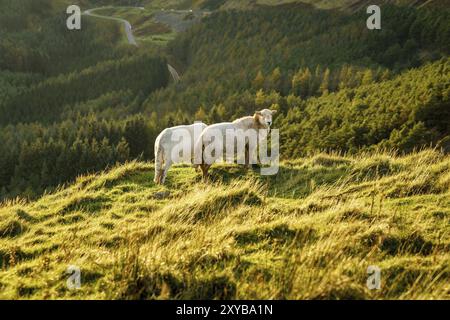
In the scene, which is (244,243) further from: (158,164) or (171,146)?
(171,146)

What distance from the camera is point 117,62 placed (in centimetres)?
16825

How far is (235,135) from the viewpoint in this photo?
54.3 feet

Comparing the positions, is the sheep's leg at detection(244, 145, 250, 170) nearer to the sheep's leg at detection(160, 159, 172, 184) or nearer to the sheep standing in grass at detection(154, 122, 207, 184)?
the sheep standing in grass at detection(154, 122, 207, 184)

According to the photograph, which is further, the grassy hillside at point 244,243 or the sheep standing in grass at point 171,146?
the sheep standing in grass at point 171,146

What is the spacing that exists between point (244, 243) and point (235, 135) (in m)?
8.92

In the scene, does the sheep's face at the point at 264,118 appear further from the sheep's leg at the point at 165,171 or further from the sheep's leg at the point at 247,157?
the sheep's leg at the point at 165,171

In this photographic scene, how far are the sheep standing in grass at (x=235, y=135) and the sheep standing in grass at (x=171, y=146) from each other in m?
0.76

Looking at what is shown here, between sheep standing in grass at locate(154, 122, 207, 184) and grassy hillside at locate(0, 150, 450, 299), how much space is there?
7.12ft

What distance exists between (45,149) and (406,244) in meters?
89.9

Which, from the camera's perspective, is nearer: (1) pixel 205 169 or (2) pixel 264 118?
(1) pixel 205 169

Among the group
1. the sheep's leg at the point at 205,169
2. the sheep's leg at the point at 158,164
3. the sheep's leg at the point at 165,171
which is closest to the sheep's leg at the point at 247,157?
the sheep's leg at the point at 205,169

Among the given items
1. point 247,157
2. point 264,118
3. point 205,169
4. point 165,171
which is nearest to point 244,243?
point 205,169

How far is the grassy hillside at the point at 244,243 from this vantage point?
596 cm

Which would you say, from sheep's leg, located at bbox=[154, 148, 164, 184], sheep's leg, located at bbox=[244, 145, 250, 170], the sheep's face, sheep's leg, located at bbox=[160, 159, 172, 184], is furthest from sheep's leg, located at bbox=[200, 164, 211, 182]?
the sheep's face
